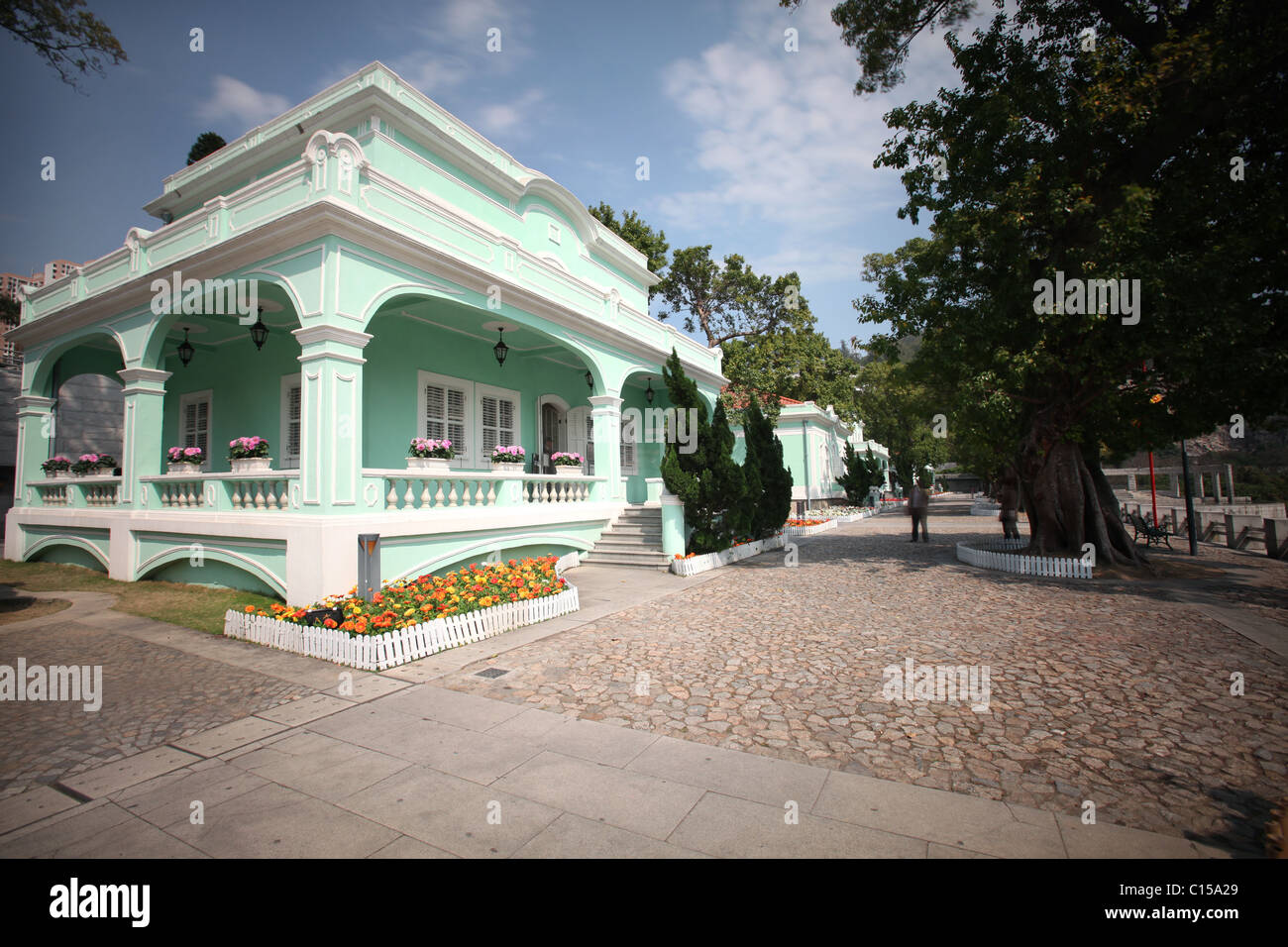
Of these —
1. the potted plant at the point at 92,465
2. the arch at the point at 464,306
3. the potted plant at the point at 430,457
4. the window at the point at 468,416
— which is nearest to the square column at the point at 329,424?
the arch at the point at 464,306

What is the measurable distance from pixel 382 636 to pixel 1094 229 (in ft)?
43.6

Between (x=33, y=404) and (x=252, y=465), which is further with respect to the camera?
(x=33, y=404)

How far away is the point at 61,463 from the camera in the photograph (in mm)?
12273

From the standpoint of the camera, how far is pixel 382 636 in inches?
231

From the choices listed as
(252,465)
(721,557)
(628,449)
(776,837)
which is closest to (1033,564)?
(721,557)

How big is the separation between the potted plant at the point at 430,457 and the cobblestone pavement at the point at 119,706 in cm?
405

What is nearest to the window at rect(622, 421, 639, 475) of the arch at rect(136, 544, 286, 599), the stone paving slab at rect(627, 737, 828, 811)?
the arch at rect(136, 544, 286, 599)

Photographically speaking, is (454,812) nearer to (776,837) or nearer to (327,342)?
(776,837)

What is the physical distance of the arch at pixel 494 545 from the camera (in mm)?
8742

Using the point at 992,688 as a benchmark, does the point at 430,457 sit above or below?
above

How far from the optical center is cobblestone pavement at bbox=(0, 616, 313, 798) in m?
3.88

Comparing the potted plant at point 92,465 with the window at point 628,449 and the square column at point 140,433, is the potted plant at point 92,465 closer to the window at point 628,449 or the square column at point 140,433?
the square column at point 140,433

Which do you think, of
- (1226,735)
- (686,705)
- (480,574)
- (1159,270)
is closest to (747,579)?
(480,574)

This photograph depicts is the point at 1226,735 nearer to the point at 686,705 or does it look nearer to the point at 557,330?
the point at 686,705
